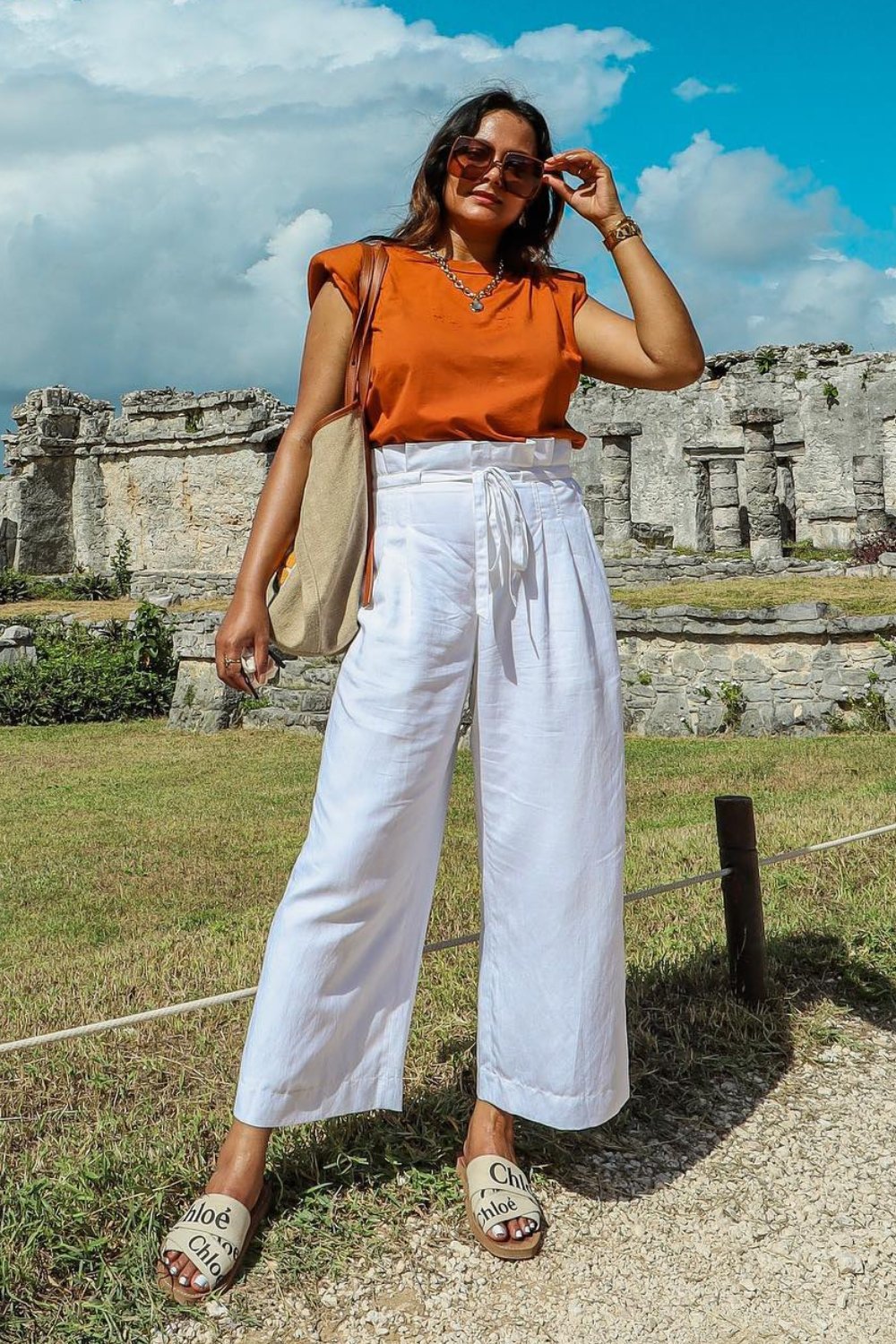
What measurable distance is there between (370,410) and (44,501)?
24877 millimetres

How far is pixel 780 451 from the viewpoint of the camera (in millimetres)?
26719

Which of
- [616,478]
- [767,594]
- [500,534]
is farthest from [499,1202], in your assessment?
[616,478]

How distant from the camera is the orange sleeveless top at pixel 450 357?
2.33 meters

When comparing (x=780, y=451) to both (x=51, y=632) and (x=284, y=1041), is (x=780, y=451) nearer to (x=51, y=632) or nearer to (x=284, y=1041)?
(x=51, y=632)

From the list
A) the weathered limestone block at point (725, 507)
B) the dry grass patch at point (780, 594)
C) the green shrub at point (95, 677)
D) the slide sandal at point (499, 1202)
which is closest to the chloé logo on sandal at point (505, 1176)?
the slide sandal at point (499, 1202)

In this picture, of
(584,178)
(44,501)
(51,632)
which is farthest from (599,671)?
(44,501)

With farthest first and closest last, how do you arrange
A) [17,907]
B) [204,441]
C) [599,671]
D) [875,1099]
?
1. [204,441]
2. [17,907]
3. [875,1099]
4. [599,671]

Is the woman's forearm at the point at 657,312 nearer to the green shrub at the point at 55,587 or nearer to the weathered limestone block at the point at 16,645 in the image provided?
the weathered limestone block at the point at 16,645

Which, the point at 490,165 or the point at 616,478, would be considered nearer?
the point at 490,165

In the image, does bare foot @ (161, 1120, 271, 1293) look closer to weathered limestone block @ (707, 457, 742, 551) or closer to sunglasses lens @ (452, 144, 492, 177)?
sunglasses lens @ (452, 144, 492, 177)

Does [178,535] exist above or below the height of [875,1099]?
above

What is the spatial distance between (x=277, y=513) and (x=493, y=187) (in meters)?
0.81

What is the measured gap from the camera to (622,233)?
8.11 feet

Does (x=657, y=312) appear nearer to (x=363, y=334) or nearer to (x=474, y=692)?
(x=363, y=334)
